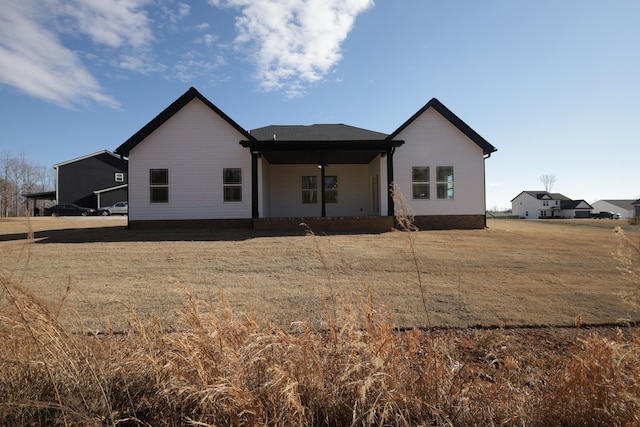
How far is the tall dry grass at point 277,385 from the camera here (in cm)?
218

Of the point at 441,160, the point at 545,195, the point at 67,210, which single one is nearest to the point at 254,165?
the point at 441,160

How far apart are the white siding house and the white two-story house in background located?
6400 cm

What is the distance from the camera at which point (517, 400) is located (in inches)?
94.3

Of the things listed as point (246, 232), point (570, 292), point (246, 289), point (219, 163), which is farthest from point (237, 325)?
point (219, 163)

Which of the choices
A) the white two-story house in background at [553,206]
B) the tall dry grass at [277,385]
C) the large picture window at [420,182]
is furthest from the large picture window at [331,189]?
the white two-story house in background at [553,206]

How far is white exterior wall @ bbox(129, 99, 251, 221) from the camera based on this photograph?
14.1 metres

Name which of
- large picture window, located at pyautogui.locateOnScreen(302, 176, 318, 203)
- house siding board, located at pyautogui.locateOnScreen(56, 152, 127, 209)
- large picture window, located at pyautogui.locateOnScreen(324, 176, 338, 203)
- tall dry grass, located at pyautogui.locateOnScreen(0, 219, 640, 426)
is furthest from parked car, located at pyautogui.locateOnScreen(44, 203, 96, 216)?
tall dry grass, located at pyautogui.locateOnScreen(0, 219, 640, 426)

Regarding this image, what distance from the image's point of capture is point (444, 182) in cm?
1494

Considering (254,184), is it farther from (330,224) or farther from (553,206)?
(553,206)

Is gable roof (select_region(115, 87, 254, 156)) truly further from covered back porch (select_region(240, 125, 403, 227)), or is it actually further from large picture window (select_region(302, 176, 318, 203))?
large picture window (select_region(302, 176, 318, 203))

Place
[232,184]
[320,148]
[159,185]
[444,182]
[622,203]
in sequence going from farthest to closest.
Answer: [622,203], [444,182], [232,184], [159,185], [320,148]

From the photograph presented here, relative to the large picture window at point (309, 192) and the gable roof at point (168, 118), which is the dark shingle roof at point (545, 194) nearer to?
the large picture window at point (309, 192)

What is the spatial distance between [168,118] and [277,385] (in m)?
14.3

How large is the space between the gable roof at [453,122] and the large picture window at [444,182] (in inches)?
66.6
